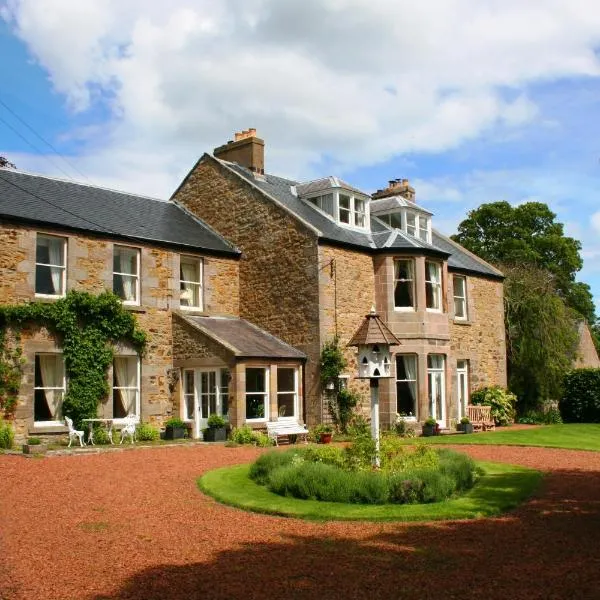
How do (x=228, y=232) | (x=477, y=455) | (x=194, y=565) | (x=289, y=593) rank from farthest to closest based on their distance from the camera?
1. (x=228, y=232)
2. (x=477, y=455)
3. (x=194, y=565)
4. (x=289, y=593)

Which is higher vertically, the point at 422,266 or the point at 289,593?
the point at 422,266

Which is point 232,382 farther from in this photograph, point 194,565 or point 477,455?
point 194,565

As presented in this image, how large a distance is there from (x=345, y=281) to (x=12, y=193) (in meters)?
10.5

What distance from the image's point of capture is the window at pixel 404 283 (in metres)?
24.3

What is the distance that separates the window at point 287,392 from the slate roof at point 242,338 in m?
0.79

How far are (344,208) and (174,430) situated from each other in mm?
10248

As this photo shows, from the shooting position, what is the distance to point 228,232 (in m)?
25.6

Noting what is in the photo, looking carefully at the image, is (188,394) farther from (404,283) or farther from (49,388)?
(404,283)

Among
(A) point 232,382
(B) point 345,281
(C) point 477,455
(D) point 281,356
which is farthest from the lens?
(B) point 345,281

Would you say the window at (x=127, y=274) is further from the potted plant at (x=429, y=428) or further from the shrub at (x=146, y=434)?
the potted plant at (x=429, y=428)

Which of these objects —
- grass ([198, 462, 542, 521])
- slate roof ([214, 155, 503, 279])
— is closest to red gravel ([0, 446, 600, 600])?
grass ([198, 462, 542, 521])

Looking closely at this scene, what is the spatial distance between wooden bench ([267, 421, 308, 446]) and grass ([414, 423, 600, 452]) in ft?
10.3

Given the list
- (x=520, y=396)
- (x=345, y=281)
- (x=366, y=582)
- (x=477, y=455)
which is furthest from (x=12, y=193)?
(x=520, y=396)

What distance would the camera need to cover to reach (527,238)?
4759cm
